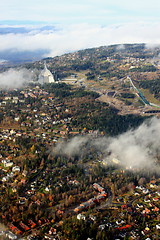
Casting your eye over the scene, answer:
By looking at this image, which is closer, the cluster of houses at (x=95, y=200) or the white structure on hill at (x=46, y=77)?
the cluster of houses at (x=95, y=200)

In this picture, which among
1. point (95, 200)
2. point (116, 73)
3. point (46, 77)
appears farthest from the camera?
point (116, 73)

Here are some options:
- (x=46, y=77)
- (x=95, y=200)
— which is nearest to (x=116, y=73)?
(x=46, y=77)

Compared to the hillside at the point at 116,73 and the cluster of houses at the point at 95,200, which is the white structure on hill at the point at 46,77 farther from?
the cluster of houses at the point at 95,200

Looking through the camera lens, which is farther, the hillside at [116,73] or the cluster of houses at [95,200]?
the hillside at [116,73]

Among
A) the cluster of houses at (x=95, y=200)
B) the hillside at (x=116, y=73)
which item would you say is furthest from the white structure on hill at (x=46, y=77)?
the cluster of houses at (x=95, y=200)

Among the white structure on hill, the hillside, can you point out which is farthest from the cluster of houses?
the white structure on hill

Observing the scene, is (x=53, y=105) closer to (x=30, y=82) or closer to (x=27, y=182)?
(x=30, y=82)

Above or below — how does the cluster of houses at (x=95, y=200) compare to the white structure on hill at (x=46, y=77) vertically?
below

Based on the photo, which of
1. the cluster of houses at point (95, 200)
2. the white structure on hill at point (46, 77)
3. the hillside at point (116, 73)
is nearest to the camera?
the cluster of houses at point (95, 200)

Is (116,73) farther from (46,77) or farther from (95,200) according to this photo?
(95,200)

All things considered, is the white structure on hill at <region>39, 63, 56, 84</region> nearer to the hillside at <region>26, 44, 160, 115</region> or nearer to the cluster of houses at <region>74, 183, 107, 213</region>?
the hillside at <region>26, 44, 160, 115</region>

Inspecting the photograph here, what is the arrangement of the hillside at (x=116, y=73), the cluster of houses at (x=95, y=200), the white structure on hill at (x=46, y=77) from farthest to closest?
the white structure on hill at (x=46, y=77), the hillside at (x=116, y=73), the cluster of houses at (x=95, y=200)
